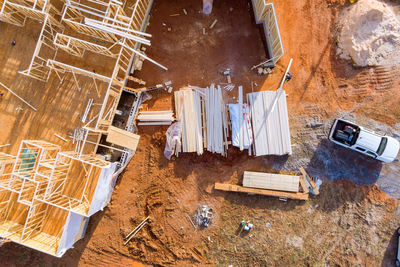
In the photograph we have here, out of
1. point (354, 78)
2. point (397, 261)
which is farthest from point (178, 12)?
point (397, 261)

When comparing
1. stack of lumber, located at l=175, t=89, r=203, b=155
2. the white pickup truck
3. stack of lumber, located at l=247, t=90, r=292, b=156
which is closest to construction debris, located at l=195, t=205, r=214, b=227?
stack of lumber, located at l=175, t=89, r=203, b=155

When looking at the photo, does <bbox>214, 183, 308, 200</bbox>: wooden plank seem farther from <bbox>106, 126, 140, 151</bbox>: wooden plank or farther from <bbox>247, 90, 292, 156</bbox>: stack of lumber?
<bbox>106, 126, 140, 151</bbox>: wooden plank

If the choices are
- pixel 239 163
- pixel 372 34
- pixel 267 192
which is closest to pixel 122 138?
pixel 239 163

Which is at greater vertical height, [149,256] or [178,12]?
[178,12]

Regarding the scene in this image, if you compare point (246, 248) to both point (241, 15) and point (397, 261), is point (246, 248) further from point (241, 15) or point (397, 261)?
point (241, 15)

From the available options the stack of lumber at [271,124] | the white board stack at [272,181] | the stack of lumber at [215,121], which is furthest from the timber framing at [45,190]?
the stack of lumber at [271,124]

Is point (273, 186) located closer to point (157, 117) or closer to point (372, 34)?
point (157, 117)
